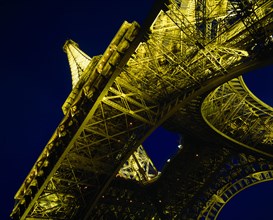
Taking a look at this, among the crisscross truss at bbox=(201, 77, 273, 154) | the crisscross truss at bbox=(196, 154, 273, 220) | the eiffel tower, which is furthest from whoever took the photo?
the crisscross truss at bbox=(196, 154, 273, 220)

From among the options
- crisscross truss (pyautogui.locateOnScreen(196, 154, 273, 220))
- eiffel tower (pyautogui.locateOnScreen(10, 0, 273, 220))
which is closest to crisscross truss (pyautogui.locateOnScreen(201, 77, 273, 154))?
eiffel tower (pyautogui.locateOnScreen(10, 0, 273, 220))

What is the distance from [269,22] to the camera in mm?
9734

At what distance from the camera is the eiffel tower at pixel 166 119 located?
11.2 metres

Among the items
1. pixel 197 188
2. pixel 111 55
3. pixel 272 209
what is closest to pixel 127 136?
pixel 111 55

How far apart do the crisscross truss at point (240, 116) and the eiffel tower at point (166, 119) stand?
0.06 meters

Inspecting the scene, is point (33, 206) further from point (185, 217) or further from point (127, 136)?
point (185, 217)

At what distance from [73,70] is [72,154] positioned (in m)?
16.3

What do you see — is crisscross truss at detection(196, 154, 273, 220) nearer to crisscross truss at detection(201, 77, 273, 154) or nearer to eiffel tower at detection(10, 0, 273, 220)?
eiffel tower at detection(10, 0, 273, 220)

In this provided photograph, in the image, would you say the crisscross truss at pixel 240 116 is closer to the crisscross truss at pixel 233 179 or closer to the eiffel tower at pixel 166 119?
the eiffel tower at pixel 166 119

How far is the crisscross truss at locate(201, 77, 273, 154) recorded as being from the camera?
57.3 ft

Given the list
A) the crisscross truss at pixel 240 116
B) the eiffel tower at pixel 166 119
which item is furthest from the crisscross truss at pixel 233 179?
the crisscross truss at pixel 240 116

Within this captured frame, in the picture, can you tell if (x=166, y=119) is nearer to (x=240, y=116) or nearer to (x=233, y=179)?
(x=240, y=116)

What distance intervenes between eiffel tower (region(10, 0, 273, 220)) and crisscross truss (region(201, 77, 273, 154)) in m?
0.06

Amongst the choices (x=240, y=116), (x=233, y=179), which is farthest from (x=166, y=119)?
(x=233, y=179)
